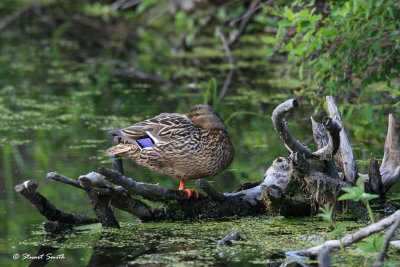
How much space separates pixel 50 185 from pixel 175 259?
7.78ft

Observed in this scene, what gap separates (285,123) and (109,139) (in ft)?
10.8

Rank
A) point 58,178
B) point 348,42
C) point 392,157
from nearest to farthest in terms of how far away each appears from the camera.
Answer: point 58,178, point 392,157, point 348,42

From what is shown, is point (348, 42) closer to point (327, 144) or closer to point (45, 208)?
point (327, 144)

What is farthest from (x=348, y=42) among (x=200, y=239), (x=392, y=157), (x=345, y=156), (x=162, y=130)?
(x=200, y=239)

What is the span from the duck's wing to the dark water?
546mm

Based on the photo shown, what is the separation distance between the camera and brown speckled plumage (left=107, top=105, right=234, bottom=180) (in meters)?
6.35

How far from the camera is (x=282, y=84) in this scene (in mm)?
11828

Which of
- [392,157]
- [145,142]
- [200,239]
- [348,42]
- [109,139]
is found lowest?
[200,239]

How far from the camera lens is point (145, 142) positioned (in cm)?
649

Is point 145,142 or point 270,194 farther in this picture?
point 145,142

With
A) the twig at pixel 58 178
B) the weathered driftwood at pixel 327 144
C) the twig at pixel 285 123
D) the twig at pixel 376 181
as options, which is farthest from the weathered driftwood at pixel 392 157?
the twig at pixel 58 178

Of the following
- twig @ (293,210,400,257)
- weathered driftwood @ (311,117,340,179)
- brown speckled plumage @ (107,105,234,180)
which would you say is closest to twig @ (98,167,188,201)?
brown speckled plumage @ (107,105,234,180)

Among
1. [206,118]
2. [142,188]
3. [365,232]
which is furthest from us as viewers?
[206,118]

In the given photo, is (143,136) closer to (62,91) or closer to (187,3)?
(62,91)
